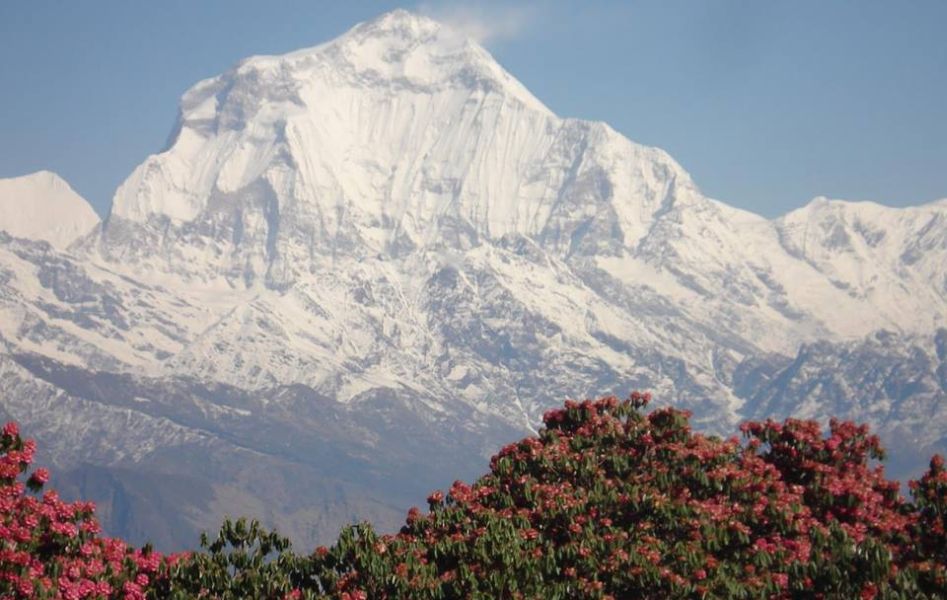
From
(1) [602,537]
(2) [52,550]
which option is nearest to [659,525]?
(1) [602,537]

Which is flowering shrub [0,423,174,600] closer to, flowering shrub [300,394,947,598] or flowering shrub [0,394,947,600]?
flowering shrub [0,394,947,600]

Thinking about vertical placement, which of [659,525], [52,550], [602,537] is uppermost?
[659,525]

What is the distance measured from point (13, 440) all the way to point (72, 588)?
7075mm

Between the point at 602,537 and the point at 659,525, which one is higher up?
the point at 659,525

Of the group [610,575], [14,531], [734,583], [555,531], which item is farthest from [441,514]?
[14,531]

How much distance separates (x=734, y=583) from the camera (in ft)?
169

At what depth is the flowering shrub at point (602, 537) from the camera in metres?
50.2

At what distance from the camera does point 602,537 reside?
186 ft

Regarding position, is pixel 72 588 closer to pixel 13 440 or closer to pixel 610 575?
pixel 13 440

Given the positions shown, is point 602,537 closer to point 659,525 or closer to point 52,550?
point 659,525

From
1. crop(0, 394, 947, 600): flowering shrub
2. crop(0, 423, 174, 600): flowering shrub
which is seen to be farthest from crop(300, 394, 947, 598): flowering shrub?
crop(0, 423, 174, 600): flowering shrub

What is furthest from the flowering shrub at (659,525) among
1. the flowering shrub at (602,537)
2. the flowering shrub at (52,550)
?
the flowering shrub at (52,550)

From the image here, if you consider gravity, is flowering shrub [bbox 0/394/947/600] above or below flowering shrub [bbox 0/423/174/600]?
above

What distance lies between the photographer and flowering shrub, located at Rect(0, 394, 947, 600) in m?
50.2
